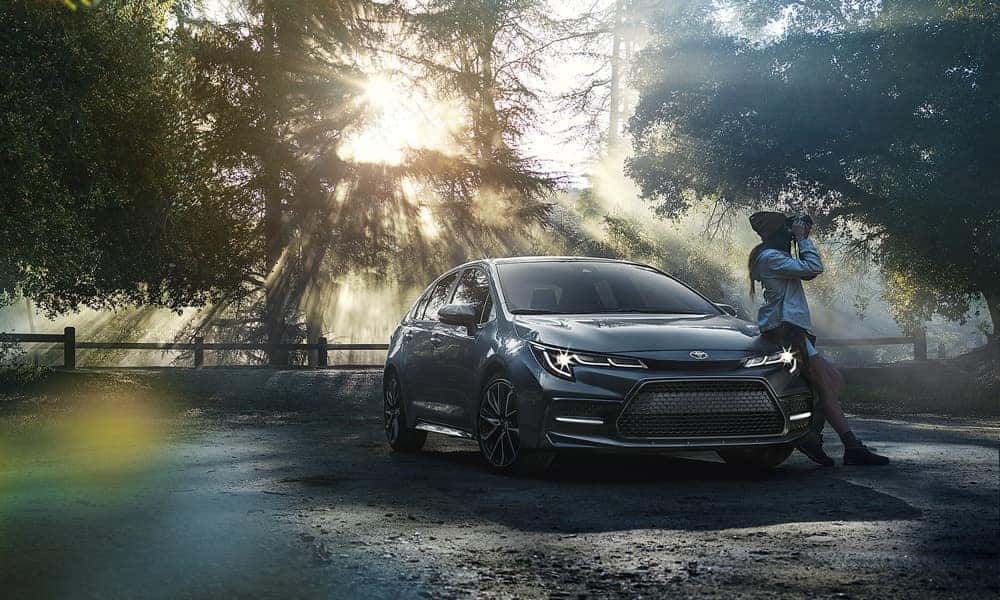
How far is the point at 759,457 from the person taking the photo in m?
9.56

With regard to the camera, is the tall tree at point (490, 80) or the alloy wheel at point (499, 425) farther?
the tall tree at point (490, 80)

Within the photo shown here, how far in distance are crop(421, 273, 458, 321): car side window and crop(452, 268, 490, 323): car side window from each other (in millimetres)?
198

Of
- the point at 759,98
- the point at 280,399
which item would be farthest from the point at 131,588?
the point at 759,98

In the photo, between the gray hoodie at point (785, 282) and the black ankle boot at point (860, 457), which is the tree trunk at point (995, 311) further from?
the gray hoodie at point (785, 282)

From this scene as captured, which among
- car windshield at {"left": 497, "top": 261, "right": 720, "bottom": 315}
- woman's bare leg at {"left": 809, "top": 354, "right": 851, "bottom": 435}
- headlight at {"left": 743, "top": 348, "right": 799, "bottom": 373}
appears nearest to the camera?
headlight at {"left": 743, "top": 348, "right": 799, "bottom": 373}

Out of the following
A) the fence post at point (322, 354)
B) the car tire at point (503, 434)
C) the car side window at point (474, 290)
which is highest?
the car side window at point (474, 290)

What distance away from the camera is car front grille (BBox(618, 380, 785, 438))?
27.7 feet

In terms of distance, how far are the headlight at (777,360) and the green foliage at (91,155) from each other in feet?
43.7

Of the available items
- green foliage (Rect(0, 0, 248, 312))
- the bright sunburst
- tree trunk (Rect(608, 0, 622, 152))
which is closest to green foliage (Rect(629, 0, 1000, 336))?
the bright sunburst

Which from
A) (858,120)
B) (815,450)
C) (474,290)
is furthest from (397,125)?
(815,450)

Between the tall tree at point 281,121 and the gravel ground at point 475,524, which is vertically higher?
A: the tall tree at point 281,121

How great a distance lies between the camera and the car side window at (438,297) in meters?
11.1

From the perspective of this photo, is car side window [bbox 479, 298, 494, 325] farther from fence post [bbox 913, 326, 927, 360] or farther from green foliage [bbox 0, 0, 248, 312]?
fence post [bbox 913, 326, 927, 360]

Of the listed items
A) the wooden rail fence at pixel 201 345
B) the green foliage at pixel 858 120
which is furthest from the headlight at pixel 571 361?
the wooden rail fence at pixel 201 345
